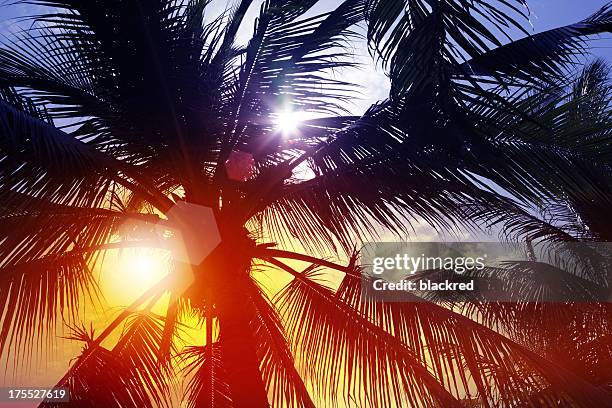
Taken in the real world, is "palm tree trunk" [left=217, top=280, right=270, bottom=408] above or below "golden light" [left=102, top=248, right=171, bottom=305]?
below

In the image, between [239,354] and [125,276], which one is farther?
[125,276]

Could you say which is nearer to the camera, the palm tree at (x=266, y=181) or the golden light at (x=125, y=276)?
the palm tree at (x=266, y=181)

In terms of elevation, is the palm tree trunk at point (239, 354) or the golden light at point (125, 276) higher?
the golden light at point (125, 276)

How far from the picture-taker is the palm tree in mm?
3301

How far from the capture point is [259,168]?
4.84m

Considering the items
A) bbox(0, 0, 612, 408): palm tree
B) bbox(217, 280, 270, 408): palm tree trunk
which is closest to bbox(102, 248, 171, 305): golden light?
bbox(0, 0, 612, 408): palm tree

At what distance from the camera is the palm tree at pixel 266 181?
3.30 m

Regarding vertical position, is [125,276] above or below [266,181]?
below

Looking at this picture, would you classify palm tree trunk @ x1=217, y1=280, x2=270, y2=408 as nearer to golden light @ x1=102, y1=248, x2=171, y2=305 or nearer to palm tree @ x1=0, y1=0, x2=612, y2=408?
palm tree @ x1=0, y1=0, x2=612, y2=408

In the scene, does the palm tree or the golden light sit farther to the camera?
the golden light

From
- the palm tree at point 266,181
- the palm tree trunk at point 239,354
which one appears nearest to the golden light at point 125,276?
the palm tree at point 266,181

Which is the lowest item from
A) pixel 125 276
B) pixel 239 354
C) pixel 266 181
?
pixel 239 354

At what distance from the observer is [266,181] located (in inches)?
167

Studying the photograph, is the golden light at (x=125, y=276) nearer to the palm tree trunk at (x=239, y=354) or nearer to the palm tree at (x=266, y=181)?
the palm tree at (x=266, y=181)
